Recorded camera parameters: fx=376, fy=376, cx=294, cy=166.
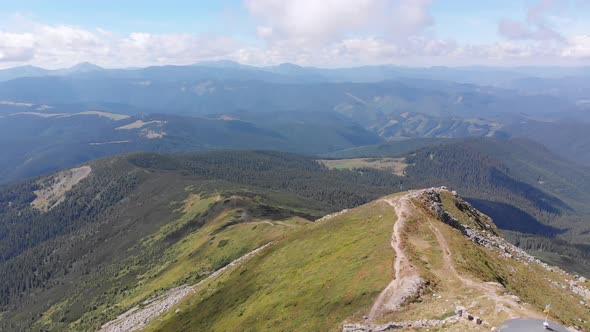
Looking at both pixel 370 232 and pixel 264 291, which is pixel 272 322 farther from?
pixel 370 232

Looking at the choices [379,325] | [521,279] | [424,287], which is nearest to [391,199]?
A: [521,279]

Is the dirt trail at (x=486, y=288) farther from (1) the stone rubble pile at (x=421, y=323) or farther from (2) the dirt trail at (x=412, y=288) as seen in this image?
(1) the stone rubble pile at (x=421, y=323)

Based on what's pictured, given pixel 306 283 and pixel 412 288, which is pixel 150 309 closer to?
pixel 306 283

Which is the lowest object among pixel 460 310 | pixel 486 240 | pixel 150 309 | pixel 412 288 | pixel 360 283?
pixel 150 309

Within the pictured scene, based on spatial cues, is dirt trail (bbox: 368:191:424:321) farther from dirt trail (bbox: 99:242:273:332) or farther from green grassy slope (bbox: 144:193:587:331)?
dirt trail (bbox: 99:242:273:332)

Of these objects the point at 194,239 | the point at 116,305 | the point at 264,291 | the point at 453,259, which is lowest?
the point at 116,305

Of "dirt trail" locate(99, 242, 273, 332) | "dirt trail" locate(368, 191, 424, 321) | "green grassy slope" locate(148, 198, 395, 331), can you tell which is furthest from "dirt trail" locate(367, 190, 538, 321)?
"dirt trail" locate(99, 242, 273, 332)

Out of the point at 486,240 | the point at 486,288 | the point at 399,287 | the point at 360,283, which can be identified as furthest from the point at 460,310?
the point at 486,240

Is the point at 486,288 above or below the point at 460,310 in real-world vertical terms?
below

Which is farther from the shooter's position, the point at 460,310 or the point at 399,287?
the point at 399,287
